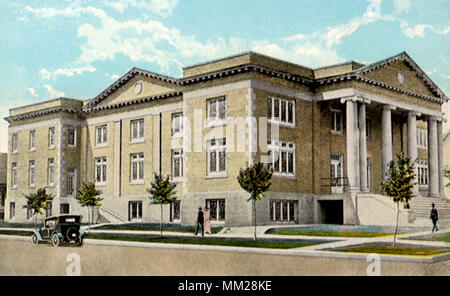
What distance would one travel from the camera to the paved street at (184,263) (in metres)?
18.5

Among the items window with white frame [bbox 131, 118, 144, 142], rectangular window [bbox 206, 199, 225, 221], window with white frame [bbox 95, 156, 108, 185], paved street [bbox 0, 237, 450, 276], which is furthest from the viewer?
window with white frame [bbox 95, 156, 108, 185]

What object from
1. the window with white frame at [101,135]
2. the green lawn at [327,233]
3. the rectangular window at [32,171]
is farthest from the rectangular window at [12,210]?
the green lawn at [327,233]

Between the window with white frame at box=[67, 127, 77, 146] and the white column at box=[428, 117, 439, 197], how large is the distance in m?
31.0

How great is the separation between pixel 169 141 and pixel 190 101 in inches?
226

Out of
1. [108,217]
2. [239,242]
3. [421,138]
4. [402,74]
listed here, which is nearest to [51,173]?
[108,217]

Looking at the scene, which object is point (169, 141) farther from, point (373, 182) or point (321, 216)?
point (373, 182)

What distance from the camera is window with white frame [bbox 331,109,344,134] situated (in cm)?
4531

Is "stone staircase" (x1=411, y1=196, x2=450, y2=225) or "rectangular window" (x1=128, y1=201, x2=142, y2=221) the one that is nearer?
"stone staircase" (x1=411, y1=196, x2=450, y2=225)

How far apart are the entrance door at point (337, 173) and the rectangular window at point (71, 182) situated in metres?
23.1

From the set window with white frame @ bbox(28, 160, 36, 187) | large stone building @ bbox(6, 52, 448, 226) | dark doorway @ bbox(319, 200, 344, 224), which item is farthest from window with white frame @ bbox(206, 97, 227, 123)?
window with white frame @ bbox(28, 160, 36, 187)

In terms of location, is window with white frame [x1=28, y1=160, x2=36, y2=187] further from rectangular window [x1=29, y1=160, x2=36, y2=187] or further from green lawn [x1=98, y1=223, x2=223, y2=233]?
green lawn [x1=98, y1=223, x2=223, y2=233]

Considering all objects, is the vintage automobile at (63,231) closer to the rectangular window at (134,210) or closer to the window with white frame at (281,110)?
the window with white frame at (281,110)
